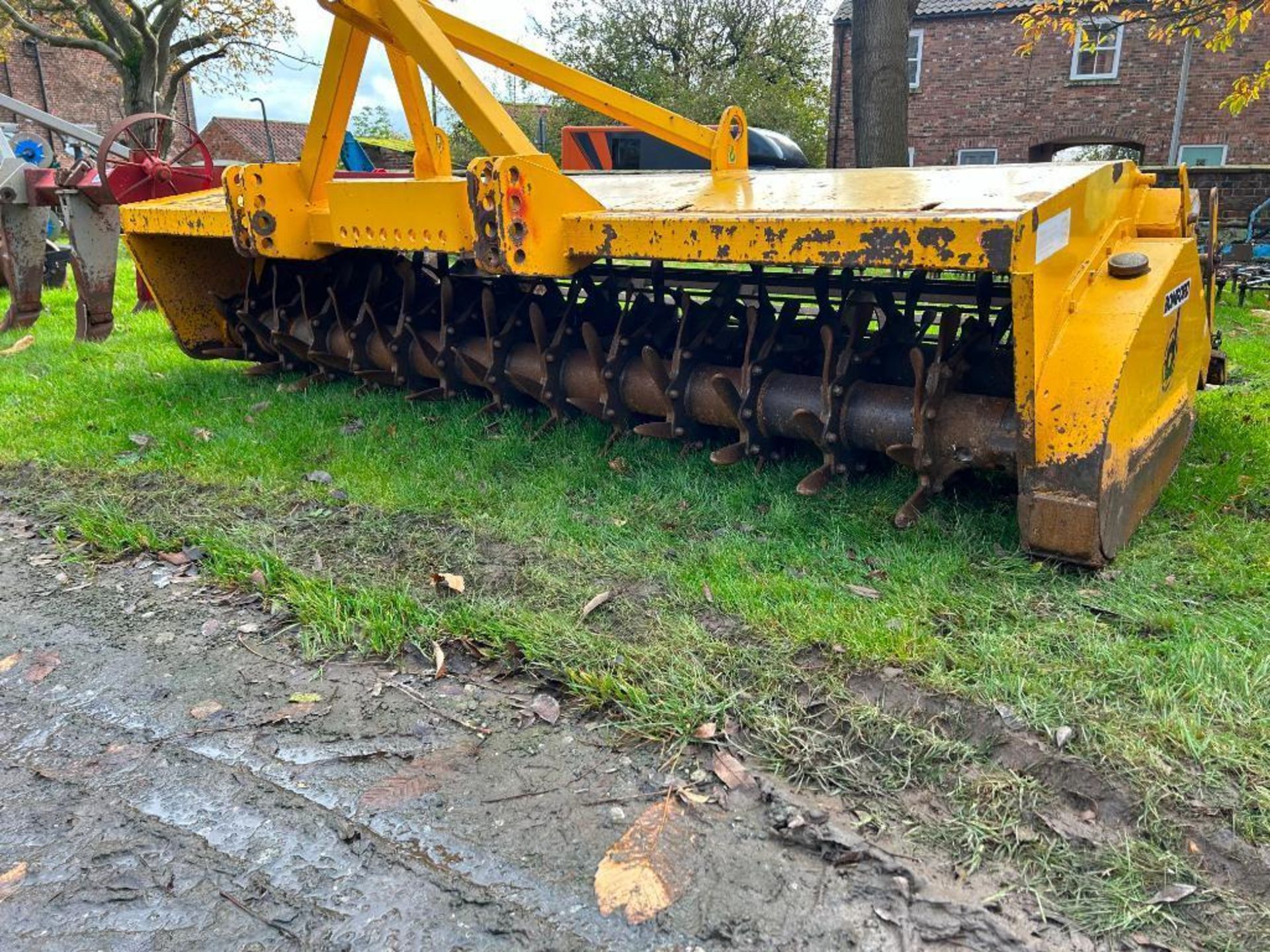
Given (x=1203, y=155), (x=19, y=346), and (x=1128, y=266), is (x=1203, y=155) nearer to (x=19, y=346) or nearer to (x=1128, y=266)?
(x=1128, y=266)

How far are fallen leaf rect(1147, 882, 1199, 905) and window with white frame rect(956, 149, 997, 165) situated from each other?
A: 23461 millimetres

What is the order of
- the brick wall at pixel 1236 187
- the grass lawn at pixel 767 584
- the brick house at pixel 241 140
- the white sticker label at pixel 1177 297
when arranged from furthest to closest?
1. the brick house at pixel 241 140
2. the brick wall at pixel 1236 187
3. the white sticker label at pixel 1177 297
4. the grass lawn at pixel 767 584

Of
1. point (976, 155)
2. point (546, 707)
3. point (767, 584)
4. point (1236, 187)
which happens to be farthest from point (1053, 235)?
point (976, 155)

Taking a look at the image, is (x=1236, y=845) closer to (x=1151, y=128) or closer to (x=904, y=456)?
(x=904, y=456)

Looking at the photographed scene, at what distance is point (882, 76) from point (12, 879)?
804 cm

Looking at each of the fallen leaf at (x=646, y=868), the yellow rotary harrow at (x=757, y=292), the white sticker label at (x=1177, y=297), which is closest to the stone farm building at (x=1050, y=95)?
the yellow rotary harrow at (x=757, y=292)

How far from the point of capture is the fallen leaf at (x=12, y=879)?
5.83 feet

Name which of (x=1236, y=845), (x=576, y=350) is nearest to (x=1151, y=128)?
(x=576, y=350)

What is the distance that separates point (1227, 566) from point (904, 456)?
95 centimetres

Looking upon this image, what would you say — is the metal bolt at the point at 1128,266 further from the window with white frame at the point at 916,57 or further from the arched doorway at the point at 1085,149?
the window with white frame at the point at 916,57

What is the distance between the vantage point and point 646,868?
5.82 ft

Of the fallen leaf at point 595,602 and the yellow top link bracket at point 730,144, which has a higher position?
the yellow top link bracket at point 730,144

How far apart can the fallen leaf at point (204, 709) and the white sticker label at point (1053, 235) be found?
225cm

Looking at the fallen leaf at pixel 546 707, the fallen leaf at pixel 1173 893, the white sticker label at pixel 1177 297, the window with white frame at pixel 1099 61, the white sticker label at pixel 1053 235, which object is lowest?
the fallen leaf at pixel 1173 893
